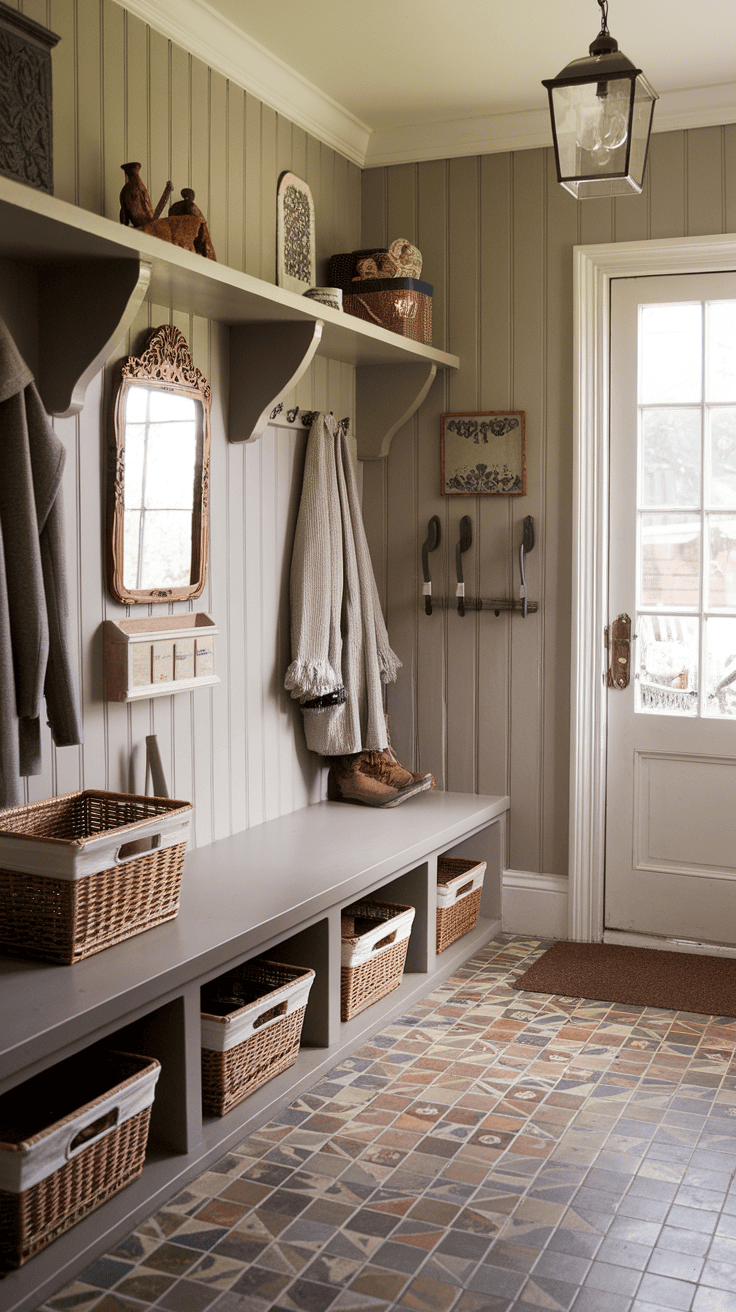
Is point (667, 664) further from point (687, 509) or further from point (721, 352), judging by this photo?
point (721, 352)

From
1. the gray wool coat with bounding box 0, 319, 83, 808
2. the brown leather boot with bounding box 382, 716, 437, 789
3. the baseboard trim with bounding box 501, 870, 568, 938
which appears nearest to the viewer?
the gray wool coat with bounding box 0, 319, 83, 808

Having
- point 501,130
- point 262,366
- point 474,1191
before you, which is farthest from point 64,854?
point 501,130

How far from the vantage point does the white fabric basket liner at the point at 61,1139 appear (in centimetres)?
180

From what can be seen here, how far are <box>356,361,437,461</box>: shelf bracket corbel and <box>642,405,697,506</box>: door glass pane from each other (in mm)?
729

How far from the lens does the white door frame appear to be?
3.65 m

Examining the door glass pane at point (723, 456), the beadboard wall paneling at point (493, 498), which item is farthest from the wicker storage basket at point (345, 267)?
the door glass pane at point (723, 456)

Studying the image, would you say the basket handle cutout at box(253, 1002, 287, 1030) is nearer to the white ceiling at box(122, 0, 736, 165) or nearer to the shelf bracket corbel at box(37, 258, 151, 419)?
the shelf bracket corbel at box(37, 258, 151, 419)

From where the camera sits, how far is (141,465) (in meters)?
2.74

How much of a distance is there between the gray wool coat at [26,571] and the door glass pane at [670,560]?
2051 millimetres

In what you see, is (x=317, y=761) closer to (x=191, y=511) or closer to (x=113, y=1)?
(x=191, y=511)

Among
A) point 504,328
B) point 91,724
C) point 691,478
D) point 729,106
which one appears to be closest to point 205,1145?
point 91,724

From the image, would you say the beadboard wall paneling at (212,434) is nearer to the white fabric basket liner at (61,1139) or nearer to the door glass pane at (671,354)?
the white fabric basket liner at (61,1139)

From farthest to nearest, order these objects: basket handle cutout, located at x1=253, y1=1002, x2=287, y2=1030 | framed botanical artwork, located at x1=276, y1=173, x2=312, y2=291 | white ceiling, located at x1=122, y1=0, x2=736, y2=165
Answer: framed botanical artwork, located at x1=276, y1=173, x2=312, y2=291 < white ceiling, located at x1=122, y1=0, x2=736, y2=165 < basket handle cutout, located at x1=253, y1=1002, x2=287, y2=1030

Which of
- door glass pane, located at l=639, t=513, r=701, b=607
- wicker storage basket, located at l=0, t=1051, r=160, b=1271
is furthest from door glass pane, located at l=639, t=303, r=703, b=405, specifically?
wicker storage basket, located at l=0, t=1051, r=160, b=1271
